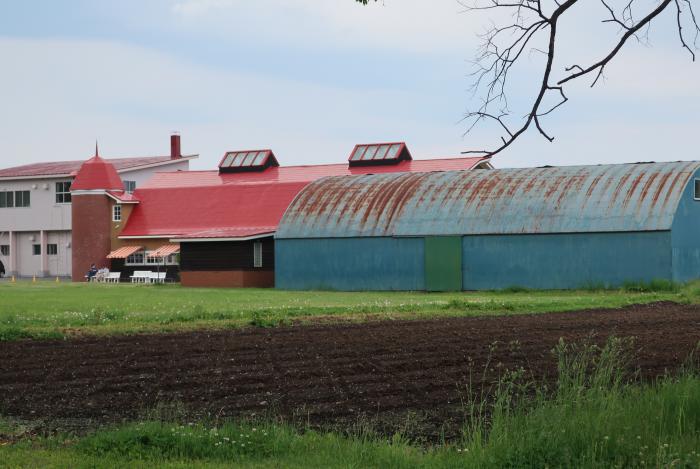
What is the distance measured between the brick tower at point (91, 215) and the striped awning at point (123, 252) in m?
0.69

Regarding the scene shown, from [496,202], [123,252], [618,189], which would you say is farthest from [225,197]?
[618,189]

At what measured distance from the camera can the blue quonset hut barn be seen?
137ft

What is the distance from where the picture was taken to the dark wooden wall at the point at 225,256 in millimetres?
51781

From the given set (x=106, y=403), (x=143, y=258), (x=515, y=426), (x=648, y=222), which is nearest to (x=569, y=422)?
(x=515, y=426)

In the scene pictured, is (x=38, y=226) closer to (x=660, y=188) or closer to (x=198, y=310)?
(x=660, y=188)

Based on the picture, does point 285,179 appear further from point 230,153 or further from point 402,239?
point 402,239

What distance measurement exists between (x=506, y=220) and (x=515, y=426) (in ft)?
118

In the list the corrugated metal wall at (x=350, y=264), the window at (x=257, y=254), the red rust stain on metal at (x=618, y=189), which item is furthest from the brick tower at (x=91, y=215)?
the red rust stain on metal at (x=618, y=189)

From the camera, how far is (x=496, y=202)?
150 feet

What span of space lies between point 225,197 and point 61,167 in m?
17.5

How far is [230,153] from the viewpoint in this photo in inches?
2781

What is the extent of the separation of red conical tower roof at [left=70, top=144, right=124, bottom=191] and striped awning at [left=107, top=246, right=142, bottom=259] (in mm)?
3741

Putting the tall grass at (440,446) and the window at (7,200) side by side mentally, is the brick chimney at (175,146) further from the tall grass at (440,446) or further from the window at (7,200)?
the tall grass at (440,446)

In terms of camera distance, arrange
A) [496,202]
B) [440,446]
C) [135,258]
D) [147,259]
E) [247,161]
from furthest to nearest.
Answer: [247,161]
[135,258]
[147,259]
[496,202]
[440,446]
